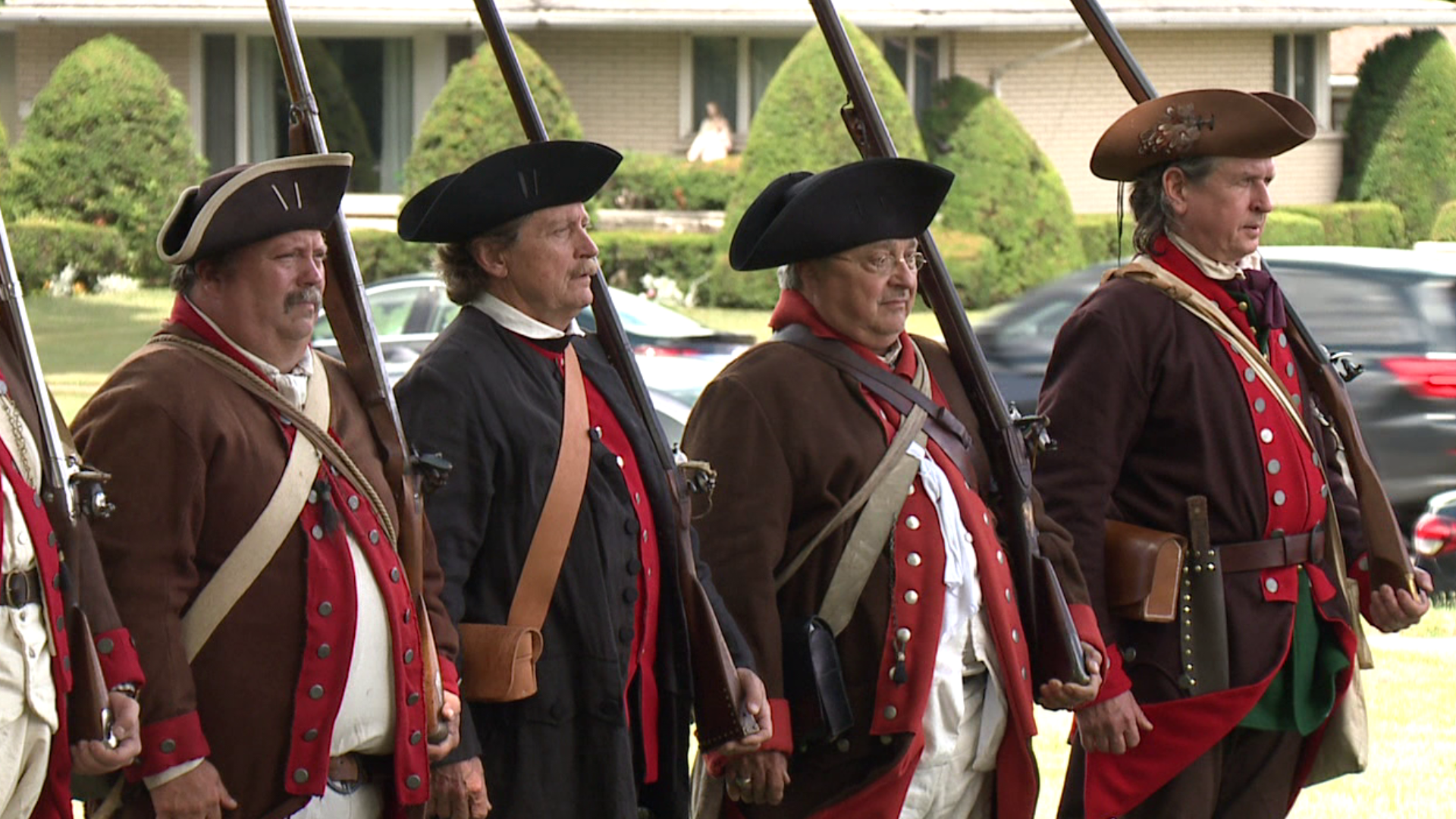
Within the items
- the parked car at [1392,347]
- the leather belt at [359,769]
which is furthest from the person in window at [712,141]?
the leather belt at [359,769]

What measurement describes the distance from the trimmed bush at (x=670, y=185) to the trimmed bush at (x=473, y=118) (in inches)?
96.2

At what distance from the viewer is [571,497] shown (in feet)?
13.4

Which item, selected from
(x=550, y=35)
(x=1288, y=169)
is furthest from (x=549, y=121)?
(x=1288, y=169)

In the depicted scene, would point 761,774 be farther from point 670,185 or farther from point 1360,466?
point 670,185

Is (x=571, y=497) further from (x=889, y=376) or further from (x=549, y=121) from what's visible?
(x=549, y=121)

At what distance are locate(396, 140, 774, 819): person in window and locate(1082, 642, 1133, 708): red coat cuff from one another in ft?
3.10

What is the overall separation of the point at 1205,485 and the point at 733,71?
75.2ft

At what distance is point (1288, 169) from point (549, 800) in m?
25.9

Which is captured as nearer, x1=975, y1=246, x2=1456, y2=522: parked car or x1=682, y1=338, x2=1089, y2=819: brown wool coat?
x1=682, y1=338, x2=1089, y2=819: brown wool coat

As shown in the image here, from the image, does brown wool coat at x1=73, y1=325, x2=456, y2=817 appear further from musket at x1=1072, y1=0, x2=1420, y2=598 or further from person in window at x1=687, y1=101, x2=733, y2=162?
person in window at x1=687, y1=101, x2=733, y2=162

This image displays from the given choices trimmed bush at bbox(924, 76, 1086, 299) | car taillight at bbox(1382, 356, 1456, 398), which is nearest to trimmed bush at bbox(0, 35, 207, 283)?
trimmed bush at bbox(924, 76, 1086, 299)

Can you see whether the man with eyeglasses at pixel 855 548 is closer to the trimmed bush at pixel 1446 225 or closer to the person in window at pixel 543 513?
the person in window at pixel 543 513

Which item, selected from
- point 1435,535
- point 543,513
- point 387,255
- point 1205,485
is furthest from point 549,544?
point 387,255

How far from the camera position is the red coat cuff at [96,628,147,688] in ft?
11.1
